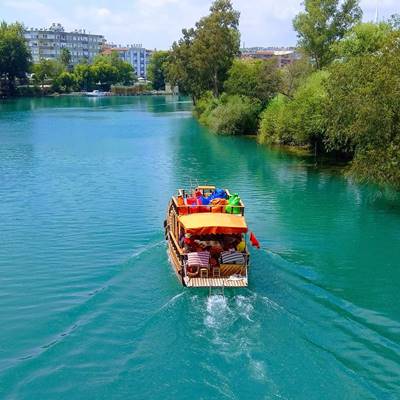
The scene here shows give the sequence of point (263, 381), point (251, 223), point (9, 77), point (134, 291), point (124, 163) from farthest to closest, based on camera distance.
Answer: point (9, 77) < point (124, 163) < point (251, 223) < point (134, 291) < point (263, 381)

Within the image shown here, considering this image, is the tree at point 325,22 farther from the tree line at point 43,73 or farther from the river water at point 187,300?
the tree line at point 43,73

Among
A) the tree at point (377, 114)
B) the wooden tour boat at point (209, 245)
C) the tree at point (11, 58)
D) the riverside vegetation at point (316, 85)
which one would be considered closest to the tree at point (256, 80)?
the riverside vegetation at point (316, 85)

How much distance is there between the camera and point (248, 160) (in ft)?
158

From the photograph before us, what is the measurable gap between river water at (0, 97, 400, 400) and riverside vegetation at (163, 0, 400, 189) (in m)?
3.98

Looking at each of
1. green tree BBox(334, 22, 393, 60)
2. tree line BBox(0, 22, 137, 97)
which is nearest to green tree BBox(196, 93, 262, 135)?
green tree BBox(334, 22, 393, 60)

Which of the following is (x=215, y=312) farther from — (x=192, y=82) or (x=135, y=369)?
(x=192, y=82)

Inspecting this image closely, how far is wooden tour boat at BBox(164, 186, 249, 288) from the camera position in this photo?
62.0 ft

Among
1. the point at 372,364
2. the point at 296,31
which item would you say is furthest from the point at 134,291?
the point at 296,31

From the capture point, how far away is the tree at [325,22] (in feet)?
189

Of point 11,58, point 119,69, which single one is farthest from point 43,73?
point 119,69

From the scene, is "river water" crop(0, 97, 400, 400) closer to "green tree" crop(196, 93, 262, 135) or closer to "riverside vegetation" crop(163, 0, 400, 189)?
"riverside vegetation" crop(163, 0, 400, 189)

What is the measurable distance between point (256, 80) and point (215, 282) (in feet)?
160

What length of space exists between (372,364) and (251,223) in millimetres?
14002

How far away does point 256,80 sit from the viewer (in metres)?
63.9
